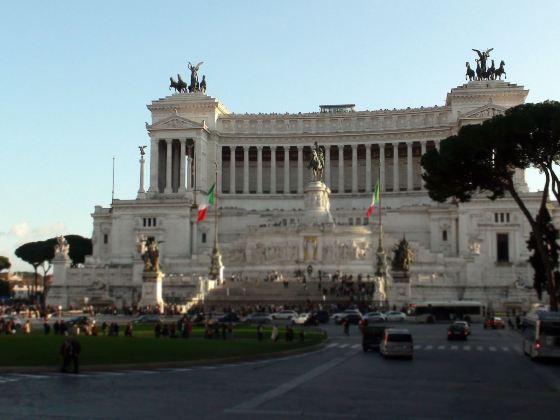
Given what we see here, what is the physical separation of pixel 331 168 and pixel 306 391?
10035 centimetres

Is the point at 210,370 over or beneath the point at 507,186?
beneath

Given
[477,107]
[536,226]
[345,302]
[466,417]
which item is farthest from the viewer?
[477,107]

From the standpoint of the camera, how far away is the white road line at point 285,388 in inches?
825

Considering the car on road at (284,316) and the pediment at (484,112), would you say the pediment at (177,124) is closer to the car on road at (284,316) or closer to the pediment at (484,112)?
the pediment at (484,112)

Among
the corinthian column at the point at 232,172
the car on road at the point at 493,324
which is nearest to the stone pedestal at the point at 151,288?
the car on road at the point at 493,324

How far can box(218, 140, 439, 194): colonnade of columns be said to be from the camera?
11675 centimetres

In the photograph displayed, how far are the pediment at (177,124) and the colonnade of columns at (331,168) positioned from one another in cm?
671

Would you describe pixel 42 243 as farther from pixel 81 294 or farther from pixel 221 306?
pixel 221 306

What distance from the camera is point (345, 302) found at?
7162cm

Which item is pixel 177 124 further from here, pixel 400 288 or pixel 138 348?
pixel 138 348

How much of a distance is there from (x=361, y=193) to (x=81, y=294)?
46617 mm

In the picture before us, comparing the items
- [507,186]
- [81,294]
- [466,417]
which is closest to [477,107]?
[81,294]

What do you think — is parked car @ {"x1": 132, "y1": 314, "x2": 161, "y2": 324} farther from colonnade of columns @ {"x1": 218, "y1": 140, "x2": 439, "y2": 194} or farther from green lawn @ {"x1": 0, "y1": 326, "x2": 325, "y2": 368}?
colonnade of columns @ {"x1": 218, "y1": 140, "x2": 439, "y2": 194}

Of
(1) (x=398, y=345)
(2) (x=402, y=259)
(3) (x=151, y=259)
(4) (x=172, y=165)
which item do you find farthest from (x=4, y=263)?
(1) (x=398, y=345)
